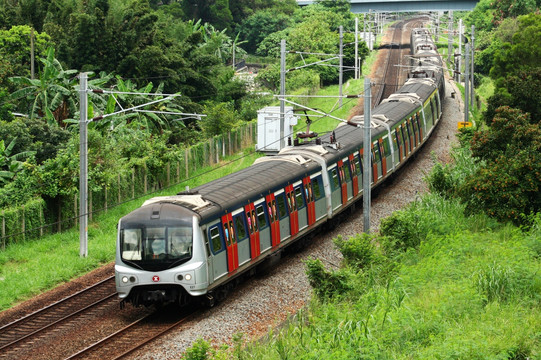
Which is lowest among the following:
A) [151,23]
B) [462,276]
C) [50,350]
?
[50,350]

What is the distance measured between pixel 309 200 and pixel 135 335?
8.30m

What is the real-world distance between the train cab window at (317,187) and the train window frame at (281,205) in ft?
7.56

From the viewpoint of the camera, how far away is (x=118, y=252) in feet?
60.3

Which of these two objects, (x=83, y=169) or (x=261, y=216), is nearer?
(x=261, y=216)

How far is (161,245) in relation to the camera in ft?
59.2

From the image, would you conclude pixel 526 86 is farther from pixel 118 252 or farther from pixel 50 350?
pixel 50 350

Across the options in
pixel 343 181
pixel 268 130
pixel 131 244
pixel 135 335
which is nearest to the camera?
pixel 135 335

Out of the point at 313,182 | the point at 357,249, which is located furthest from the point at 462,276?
the point at 313,182

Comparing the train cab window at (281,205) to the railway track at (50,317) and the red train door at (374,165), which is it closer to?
the railway track at (50,317)

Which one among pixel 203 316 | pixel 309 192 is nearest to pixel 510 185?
pixel 309 192

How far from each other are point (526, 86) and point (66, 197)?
1960cm

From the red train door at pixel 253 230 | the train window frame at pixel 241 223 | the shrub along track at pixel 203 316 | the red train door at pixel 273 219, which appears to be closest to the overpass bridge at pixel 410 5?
the shrub along track at pixel 203 316

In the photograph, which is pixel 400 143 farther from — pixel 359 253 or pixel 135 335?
pixel 135 335

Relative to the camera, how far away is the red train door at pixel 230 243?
19.3m
